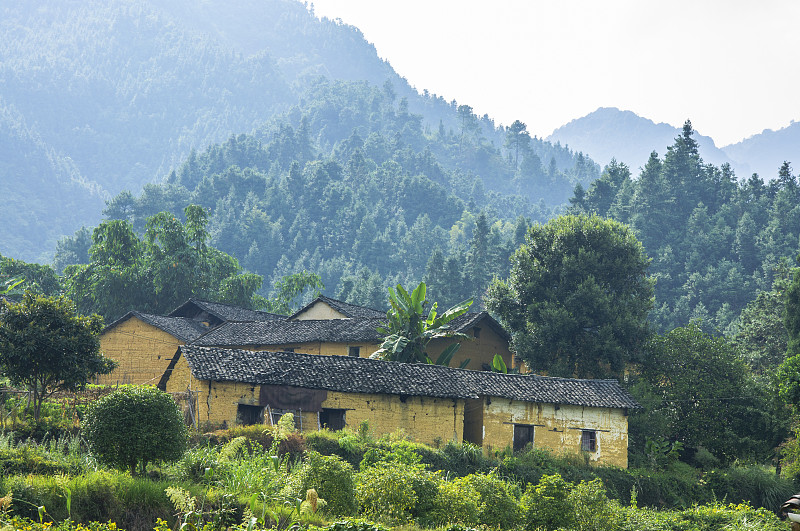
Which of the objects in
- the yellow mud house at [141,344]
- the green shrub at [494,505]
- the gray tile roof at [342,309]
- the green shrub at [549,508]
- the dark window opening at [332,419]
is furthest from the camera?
the gray tile roof at [342,309]

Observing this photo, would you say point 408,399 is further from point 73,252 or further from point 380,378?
point 73,252

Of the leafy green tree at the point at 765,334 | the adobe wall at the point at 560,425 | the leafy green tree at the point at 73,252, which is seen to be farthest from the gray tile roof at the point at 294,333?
the leafy green tree at the point at 73,252

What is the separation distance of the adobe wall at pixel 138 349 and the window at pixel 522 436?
21.3m

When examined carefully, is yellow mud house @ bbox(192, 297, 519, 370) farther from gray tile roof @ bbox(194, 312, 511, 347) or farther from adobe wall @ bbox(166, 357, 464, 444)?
adobe wall @ bbox(166, 357, 464, 444)

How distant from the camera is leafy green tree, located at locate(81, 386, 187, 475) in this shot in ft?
59.0

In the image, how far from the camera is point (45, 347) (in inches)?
1044

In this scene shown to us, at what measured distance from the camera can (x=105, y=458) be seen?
1822 cm

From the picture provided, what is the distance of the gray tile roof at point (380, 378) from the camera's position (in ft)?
105

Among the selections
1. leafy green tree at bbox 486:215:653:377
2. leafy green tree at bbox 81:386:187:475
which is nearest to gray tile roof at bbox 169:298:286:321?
leafy green tree at bbox 486:215:653:377

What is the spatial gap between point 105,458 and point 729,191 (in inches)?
3800

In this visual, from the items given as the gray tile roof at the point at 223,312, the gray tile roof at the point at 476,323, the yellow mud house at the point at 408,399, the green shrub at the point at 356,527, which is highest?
the gray tile roof at the point at 223,312

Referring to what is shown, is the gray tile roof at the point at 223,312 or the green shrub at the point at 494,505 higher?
the gray tile roof at the point at 223,312

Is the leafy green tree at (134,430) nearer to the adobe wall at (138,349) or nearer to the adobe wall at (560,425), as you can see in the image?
the adobe wall at (560,425)

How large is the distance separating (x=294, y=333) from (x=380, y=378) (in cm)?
1513
